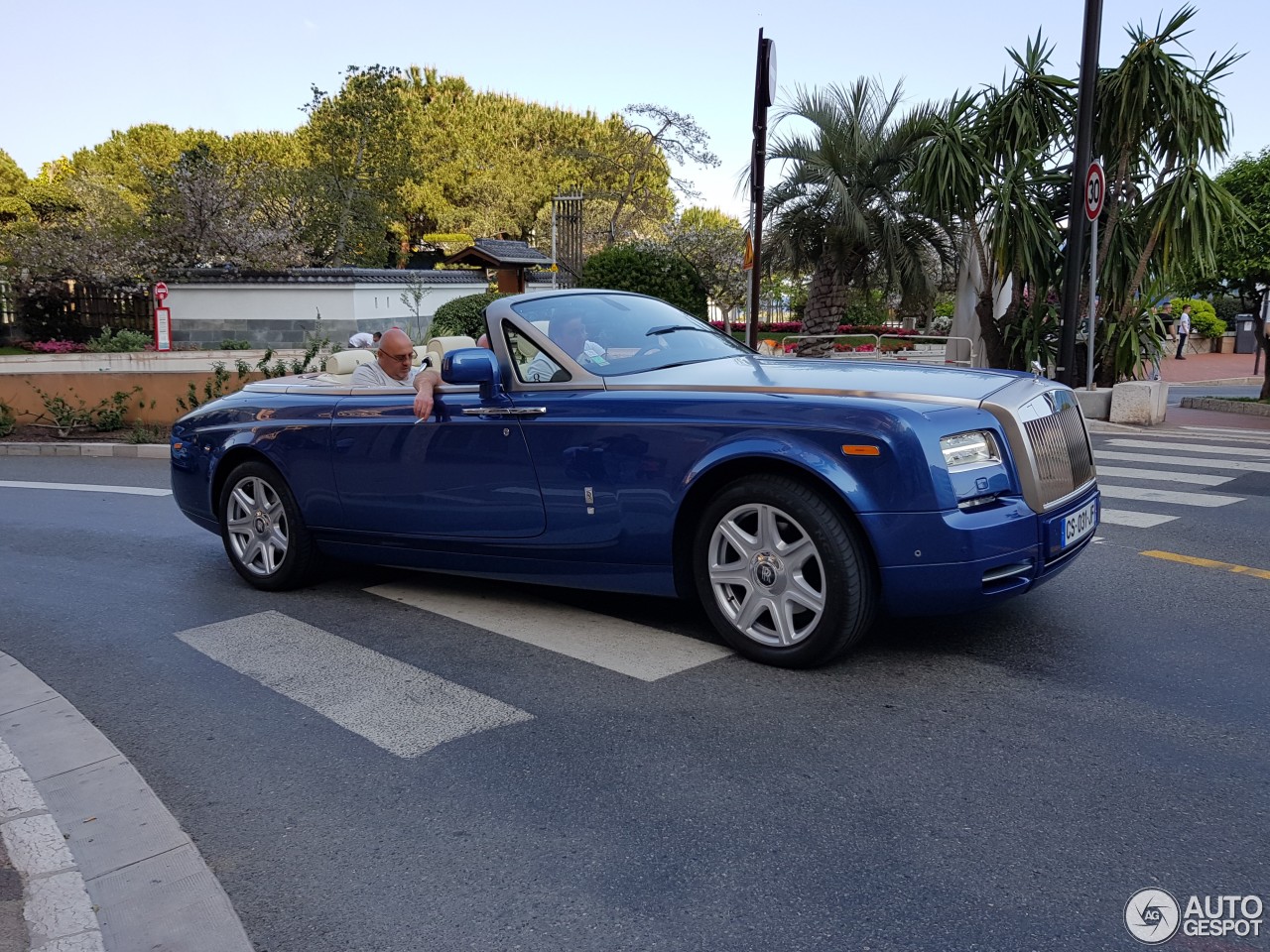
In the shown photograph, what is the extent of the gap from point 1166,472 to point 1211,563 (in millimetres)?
3921

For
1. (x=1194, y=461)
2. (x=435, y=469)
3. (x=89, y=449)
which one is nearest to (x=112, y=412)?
(x=89, y=449)

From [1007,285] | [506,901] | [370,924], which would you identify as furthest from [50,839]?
[1007,285]

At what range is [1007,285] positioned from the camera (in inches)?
669

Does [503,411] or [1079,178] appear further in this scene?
[1079,178]

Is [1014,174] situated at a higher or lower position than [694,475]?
higher

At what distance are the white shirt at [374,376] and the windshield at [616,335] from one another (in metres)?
1.06

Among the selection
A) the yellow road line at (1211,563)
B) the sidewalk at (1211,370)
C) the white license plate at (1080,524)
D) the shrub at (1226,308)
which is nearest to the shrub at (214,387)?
the yellow road line at (1211,563)

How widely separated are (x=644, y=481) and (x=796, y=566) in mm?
754

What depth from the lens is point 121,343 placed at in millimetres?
26547

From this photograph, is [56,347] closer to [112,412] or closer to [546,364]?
[112,412]

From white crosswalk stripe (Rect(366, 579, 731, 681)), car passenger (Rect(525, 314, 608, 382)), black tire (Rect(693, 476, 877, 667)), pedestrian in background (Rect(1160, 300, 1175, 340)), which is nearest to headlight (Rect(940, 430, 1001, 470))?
black tire (Rect(693, 476, 877, 667))

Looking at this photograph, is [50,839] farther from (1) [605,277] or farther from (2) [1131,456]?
(1) [605,277]

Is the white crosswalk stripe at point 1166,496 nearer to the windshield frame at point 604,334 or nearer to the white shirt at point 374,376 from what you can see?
the windshield frame at point 604,334

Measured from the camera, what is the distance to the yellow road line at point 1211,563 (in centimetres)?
601
